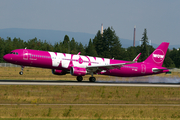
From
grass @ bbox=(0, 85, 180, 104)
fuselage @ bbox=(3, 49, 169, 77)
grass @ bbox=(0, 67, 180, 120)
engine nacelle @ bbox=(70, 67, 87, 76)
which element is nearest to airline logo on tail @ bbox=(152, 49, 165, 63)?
fuselage @ bbox=(3, 49, 169, 77)

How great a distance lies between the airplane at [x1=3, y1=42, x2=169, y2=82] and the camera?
42.3 metres

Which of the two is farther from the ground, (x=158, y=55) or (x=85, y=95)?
(x=158, y=55)

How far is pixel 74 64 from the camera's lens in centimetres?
4459

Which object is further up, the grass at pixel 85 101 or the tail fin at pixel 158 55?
the tail fin at pixel 158 55

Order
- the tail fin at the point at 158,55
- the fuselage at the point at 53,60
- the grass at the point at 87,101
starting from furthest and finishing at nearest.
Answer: the tail fin at the point at 158,55
the fuselage at the point at 53,60
the grass at the point at 87,101

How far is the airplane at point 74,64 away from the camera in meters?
42.3

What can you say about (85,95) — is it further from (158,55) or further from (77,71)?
(158,55)

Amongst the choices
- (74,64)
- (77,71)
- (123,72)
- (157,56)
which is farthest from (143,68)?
(77,71)

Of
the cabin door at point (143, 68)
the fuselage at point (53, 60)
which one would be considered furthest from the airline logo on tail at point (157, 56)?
the fuselage at point (53, 60)

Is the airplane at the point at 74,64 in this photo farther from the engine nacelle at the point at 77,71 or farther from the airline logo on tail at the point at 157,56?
the airline logo on tail at the point at 157,56

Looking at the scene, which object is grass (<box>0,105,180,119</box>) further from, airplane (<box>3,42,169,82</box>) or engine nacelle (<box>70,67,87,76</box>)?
airplane (<box>3,42,169,82</box>)

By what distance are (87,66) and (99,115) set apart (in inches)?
975

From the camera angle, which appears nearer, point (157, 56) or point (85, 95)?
point (85, 95)

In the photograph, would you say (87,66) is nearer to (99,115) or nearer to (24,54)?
(24,54)
